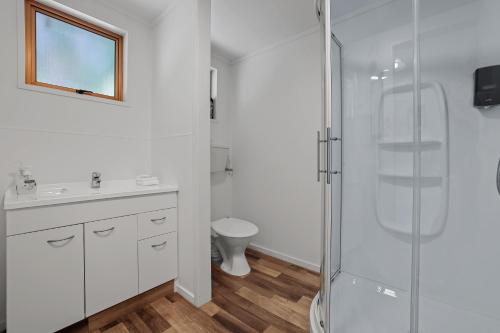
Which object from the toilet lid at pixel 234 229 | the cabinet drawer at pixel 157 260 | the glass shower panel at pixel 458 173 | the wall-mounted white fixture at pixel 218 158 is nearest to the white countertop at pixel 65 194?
the cabinet drawer at pixel 157 260

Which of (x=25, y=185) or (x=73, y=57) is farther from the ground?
(x=73, y=57)

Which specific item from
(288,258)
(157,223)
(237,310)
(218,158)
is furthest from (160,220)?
(288,258)

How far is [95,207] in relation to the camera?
4.47ft

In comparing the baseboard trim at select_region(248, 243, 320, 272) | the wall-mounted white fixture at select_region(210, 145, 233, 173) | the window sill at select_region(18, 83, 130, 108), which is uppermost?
the window sill at select_region(18, 83, 130, 108)

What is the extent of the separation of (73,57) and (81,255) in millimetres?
1650

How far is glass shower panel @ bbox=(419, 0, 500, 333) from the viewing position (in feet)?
4.05

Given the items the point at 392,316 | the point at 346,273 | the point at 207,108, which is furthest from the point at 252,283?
the point at 207,108

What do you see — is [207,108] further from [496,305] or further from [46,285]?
[496,305]

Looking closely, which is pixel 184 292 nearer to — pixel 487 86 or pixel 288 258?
pixel 288 258

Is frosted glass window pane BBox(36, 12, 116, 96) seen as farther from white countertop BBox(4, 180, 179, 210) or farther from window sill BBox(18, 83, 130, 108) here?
white countertop BBox(4, 180, 179, 210)

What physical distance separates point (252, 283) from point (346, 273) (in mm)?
820

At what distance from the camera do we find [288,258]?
233cm

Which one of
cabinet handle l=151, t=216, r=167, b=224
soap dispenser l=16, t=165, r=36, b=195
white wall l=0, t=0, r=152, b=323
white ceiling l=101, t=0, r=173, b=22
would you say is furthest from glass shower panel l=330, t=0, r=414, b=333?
soap dispenser l=16, t=165, r=36, b=195

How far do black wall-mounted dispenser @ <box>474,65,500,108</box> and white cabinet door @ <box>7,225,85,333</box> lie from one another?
8.50 feet
